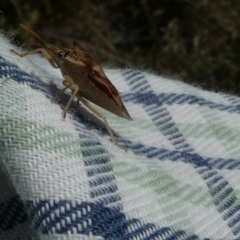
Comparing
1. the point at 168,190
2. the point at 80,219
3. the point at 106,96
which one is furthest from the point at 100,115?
the point at 80,219

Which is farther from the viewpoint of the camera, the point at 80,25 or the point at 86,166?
the point at 80,25

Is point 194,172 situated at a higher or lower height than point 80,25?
higher

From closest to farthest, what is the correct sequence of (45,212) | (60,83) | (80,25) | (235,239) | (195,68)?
1. (45,212)
2. (235,239)
3. (60,83)
4. (195,68)
5. (80,25)

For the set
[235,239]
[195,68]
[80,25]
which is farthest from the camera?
[80,25]

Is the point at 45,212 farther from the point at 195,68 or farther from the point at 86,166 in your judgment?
the point at 195,68

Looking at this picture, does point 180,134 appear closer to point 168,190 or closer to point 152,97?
point 152,97

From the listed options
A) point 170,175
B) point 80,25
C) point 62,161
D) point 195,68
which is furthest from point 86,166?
point 80,25
